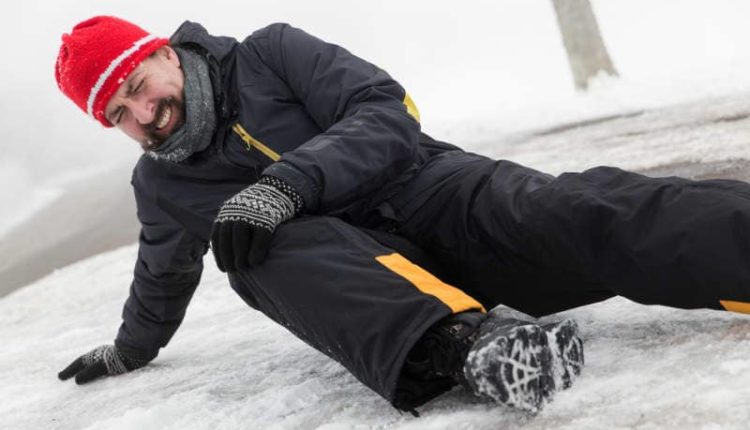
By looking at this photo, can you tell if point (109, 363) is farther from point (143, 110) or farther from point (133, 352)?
point (143, 110)

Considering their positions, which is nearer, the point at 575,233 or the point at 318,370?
the point at 575,233

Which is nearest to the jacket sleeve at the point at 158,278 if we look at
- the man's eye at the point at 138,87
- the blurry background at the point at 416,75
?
the man's eye at the point at 138,87

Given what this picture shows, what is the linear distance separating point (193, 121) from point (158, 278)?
61 cm

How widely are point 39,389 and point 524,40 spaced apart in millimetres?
12668

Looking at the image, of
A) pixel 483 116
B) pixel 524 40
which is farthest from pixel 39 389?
pixel 524 40

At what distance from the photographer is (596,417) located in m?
1.50

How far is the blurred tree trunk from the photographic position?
316 inches

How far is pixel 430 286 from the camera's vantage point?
167cm

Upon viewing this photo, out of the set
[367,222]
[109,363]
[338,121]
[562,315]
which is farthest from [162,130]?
[562,315]

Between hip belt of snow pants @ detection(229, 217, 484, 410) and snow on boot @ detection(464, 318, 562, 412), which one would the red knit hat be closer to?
hip belt of snow pants @ detection(229, 217, 484, 410)

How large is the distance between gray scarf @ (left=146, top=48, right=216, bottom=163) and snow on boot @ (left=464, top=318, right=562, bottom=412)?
1027 mm

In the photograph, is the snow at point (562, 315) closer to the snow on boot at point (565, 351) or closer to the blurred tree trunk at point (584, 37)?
the snow on boot at point (565, 351)

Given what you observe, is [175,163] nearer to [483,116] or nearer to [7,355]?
[7,355]

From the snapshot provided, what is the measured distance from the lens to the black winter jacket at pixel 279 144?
1961 mm
